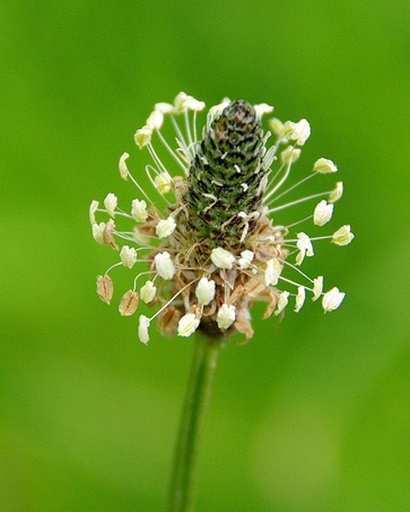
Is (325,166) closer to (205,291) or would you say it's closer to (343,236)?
(343,236)

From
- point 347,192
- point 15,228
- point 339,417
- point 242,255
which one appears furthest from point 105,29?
point 242,255

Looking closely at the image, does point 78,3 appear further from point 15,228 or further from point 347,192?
point 347,192

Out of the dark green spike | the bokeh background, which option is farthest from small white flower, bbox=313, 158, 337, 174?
the bokeh background

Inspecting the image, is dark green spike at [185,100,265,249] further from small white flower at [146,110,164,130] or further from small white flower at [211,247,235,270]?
small white flower at [146,110,164,130]

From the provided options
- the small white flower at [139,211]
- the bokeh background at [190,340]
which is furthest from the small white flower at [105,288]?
the bokeh background at [190,340]

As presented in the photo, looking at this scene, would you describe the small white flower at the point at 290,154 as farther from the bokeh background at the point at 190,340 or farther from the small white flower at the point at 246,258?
the bokeh background at the point at 190,340

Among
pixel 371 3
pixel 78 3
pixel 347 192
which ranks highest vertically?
pixel 371 3

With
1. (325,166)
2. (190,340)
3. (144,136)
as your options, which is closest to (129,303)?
(144,136)
